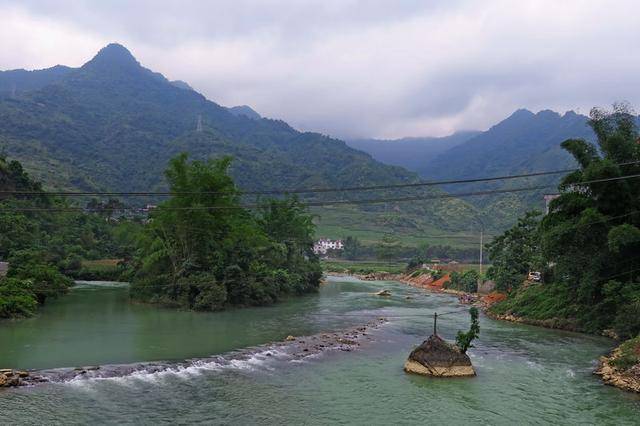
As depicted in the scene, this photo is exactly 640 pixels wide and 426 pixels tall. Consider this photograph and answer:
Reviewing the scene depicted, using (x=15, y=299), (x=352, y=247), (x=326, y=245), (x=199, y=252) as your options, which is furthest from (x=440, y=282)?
(x=326, y=245)

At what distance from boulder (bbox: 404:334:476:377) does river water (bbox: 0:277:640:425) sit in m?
0.55

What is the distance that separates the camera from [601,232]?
31203mm

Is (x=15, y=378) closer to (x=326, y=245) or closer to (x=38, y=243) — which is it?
(x=38, y=243)

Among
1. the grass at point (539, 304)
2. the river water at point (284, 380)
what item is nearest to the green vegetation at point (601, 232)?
the grass at point (539, 304)

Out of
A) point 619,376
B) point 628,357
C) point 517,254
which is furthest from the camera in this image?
point 517,254

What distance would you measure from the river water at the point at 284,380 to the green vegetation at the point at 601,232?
2.51 metres

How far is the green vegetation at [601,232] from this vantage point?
2901 centimetres

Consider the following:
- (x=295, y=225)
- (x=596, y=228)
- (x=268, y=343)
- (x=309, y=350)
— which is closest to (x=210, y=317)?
(x=268, y=343)

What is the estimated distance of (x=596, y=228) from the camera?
3103cm

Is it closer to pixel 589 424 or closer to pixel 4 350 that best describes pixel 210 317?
pixel 4 350

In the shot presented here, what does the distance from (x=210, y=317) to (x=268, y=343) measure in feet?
39.2

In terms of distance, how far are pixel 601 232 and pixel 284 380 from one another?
22.0 m

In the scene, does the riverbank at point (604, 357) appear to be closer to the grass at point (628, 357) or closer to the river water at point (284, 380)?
the grass at point (628, 357)

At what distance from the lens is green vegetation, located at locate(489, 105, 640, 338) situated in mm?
29008
